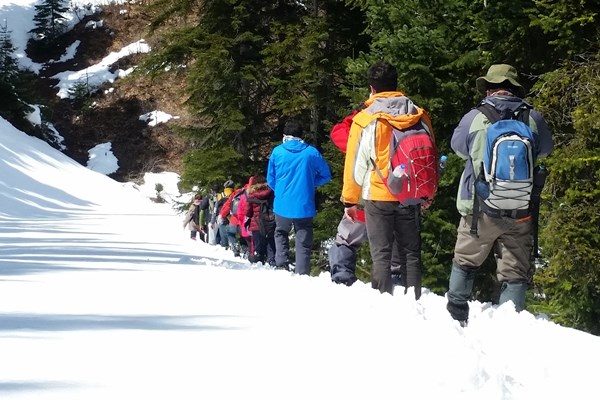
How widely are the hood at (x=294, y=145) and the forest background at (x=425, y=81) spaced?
11.5 feet

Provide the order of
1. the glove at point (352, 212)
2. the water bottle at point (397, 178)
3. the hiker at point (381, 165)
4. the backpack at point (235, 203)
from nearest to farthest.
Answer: the water bottle at point (397, 178)
the hiker at point (381, 165)
the glove at point (352, 212)
the backpack at point (235, 203)

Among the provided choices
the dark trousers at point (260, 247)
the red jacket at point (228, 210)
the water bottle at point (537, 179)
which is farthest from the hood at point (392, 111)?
the red jacket at point (228, 210)

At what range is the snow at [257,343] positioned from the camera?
10.2 ft

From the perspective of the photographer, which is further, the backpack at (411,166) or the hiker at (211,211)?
the hiker at (211,211)

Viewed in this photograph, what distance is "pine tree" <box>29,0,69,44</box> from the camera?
8850cm

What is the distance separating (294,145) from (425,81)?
4091mm

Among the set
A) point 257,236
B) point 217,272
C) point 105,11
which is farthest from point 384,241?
point 105,11

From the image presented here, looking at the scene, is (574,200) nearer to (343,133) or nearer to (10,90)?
(343,133)

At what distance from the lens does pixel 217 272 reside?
8.57 metres

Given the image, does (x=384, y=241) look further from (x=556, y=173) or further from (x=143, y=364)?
(x=556, y=173)

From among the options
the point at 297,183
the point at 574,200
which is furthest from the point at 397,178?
the point at 574,200

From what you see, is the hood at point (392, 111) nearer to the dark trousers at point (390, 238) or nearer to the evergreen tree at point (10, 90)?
the dark trousers at point (390, 238)

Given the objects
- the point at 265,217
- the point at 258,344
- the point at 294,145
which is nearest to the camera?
the point at 258,344

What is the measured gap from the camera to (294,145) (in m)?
9.11
